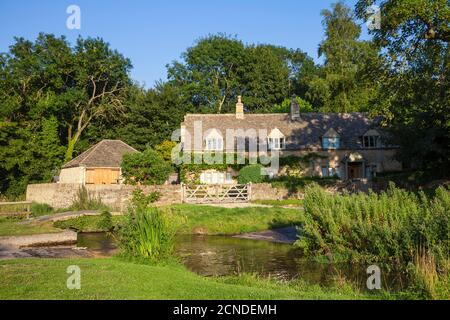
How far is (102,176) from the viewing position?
160 ft

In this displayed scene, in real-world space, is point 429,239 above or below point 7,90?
below

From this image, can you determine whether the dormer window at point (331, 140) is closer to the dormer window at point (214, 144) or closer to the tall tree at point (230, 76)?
the dormer window at point (214, 144)

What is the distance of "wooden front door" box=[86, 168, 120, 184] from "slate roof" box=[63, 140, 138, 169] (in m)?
0.69

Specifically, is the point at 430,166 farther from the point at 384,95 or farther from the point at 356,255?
→ the point at 356,255

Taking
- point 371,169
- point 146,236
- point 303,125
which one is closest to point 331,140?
point 303,125

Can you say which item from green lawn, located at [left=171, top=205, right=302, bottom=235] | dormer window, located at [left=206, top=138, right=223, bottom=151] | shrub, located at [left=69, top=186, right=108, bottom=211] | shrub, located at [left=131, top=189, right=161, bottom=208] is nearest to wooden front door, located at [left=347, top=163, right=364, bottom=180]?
dormer window, located at [left=206, top=138, right=223, bottom=151]

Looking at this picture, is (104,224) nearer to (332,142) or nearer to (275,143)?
(275,143)

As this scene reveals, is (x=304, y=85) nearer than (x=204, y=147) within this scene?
No

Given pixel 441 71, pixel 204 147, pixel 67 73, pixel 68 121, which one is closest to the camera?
pixel 441 71

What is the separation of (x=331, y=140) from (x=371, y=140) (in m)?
4.36

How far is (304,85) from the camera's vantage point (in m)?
75.0

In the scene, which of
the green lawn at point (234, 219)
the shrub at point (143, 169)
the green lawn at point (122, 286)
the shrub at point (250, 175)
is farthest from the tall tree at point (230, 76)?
the green lawn at point (122, 286)

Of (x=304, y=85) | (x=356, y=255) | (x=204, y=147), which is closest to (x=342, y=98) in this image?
(x=304, y=85)

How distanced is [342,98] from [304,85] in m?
16.0
